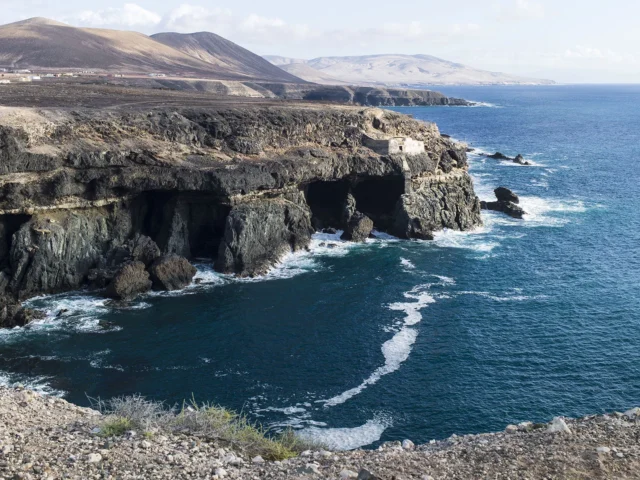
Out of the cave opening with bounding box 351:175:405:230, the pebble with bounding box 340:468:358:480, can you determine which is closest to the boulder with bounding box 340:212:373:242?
the cave opening with bounding box 351:175:405:230

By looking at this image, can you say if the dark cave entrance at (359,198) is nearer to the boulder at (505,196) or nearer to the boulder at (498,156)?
the boulder at (505,196)

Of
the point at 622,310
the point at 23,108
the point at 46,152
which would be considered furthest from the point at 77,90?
the point at 622,310

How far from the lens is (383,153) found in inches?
2798

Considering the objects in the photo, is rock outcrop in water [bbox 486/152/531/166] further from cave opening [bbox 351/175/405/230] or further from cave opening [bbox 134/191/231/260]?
cave opening [bbox 134/191/231/260]

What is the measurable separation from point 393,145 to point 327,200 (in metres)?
9.55

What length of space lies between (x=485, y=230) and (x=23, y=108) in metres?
47.4

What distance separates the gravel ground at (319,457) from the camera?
2048 centimetres

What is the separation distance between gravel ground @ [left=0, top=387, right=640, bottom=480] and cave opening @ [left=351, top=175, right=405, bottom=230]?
48.2m

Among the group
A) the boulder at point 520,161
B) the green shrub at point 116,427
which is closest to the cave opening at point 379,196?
the boulder at point 520,161

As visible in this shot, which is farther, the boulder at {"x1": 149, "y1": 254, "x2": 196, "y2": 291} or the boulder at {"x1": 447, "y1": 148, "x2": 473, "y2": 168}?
the boulder at {"x1": 447, "y1": 148, "x2": 473, "y2": 168}

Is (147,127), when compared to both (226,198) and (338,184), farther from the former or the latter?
(338,184)

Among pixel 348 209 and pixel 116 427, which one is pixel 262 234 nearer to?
pixel 348 209

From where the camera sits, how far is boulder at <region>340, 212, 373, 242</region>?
6719 cm

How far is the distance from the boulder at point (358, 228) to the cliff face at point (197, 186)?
3.28m
